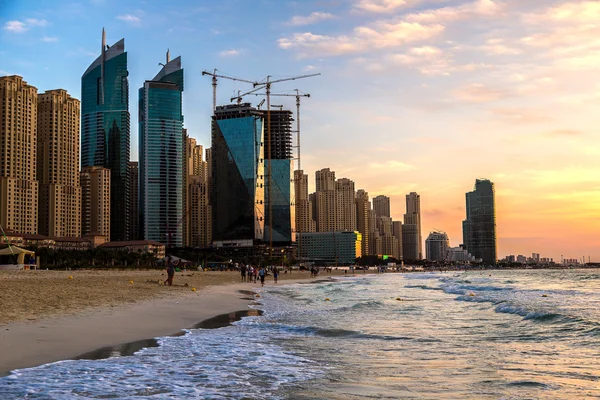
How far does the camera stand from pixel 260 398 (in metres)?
9.48

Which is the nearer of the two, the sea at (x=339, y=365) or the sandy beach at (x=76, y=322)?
the sea at (x=339, y=365)

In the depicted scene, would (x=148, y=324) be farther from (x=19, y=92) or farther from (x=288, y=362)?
(x=19, y=92)

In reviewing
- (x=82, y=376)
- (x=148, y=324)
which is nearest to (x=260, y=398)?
(x=82, y=376)

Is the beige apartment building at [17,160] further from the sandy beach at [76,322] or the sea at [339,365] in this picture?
the sea at [339,365]

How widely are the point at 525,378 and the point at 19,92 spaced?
8477 inches

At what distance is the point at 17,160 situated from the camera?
629ft

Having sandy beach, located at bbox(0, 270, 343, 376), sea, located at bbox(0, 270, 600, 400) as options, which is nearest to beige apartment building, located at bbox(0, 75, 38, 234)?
sandy beach, located at bbox(0, 270, 343, 376)

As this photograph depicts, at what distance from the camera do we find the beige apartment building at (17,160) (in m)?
176

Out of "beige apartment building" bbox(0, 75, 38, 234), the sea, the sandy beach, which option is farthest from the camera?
"beige apartment building" bbox(0, 75, 38, 234)

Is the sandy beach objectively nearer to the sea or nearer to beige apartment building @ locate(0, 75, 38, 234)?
the sea

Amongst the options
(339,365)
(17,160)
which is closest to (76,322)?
A: (339,365)

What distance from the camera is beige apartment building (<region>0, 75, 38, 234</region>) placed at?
17625cm

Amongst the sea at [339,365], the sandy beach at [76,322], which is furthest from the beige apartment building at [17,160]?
the sea at [339,365]

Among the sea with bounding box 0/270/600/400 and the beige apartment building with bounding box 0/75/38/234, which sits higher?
the beige apartment building with bounding box 0/75/38/234
